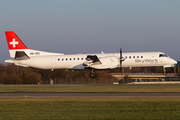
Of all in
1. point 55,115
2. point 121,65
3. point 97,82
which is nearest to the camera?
point 55,115

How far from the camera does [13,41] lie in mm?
37594

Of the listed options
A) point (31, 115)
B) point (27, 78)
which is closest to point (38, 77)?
point (27, 78)

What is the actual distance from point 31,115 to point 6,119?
1.50 m

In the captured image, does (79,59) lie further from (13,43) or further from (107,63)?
(13,43)

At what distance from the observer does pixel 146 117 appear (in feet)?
42.9

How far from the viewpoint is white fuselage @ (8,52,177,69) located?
35062 mm

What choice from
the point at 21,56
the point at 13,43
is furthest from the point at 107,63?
the point at 13,43

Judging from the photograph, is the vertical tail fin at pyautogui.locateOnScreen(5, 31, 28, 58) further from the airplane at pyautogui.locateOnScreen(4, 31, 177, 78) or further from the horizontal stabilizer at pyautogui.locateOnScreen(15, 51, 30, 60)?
the horizontal stabilizer at pyautogui.locateOnScreen(15, 51, 30, 60)

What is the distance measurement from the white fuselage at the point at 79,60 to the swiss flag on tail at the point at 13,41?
244 cm

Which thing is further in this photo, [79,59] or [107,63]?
[79,59]

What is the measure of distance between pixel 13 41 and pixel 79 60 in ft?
34.7

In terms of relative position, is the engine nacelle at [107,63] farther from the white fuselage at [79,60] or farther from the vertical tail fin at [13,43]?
the vertical tail fin at [13,43]

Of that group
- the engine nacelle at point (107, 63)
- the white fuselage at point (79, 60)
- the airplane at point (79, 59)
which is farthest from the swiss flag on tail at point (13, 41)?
the engine nacelle at point (107, 63)

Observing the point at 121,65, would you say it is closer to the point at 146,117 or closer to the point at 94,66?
the point at 94,66
